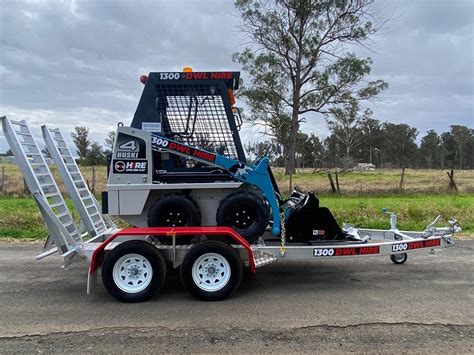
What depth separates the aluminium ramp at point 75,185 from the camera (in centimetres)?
667

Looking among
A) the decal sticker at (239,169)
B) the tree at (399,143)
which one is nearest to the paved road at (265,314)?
the decal sticker at (239,169)

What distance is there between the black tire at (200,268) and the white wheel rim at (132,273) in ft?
1.50

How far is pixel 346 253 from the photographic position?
19.2 ft

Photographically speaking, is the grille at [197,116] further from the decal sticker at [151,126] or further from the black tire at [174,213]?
the black tire at [174,213]

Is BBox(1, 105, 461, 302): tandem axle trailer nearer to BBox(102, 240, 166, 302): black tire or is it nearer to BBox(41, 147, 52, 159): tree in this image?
BBox(102, 240, 166, 302): black tire

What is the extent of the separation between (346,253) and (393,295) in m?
0.76

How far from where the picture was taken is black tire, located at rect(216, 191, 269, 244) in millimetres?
5848

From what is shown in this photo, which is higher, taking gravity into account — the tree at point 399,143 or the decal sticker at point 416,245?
the tree at point 399,143

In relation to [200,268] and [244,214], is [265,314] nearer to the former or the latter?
[200,268]

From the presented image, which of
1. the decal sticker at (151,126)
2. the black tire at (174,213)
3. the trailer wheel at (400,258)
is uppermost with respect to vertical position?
the decal sticker at (151,126)

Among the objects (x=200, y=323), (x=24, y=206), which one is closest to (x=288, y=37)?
(x=24, y=206)

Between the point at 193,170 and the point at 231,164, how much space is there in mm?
574

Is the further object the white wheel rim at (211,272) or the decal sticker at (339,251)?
the decal sticker at (339,251)

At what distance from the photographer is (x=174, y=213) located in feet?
19.3
